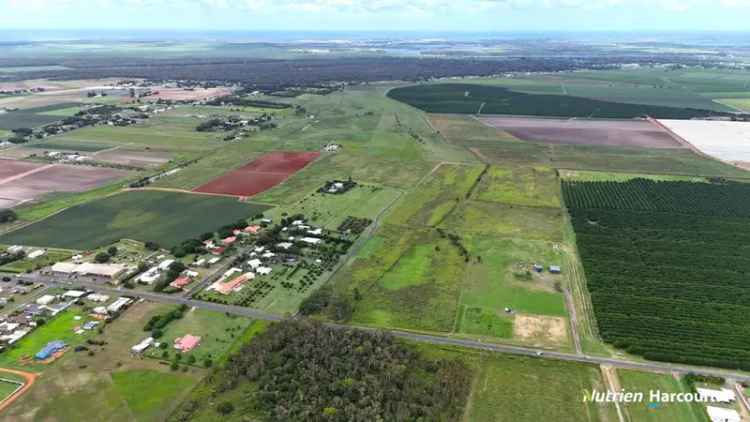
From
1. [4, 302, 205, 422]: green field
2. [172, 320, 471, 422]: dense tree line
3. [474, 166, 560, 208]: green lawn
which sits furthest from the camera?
[474, 166, 560, 208]: green lawn

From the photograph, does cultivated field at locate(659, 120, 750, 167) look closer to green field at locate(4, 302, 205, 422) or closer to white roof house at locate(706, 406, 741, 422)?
white roof house at locate(706, 406, 741, 422)

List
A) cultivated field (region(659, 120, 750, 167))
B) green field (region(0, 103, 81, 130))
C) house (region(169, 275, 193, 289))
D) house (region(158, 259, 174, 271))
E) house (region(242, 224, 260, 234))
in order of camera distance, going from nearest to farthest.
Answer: house (region(169, 275, 193, 289)), house (region(158, 259, 174, 271)), house (region(242, 224, 260, 234)), cultivated field (region(659, 120, 750, 167)), green field (region(0, 103, 81, 130))

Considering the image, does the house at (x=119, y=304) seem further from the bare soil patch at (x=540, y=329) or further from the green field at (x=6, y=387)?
the bare soil patch at (x=540, y=329)

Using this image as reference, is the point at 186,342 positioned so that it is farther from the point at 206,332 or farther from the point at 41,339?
the point at 41,339

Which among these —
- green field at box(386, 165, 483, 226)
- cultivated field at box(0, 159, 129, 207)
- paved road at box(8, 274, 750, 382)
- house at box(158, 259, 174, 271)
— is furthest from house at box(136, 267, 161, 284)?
cultivated field at box(0, 159, 129, 207)

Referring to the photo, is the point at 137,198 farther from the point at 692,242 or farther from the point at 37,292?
the point at 692,242

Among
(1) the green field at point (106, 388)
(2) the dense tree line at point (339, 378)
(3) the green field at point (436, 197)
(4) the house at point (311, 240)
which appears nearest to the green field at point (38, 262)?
(1) the green field at point (106, 388)

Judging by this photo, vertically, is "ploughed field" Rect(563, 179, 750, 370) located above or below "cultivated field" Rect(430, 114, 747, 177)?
below

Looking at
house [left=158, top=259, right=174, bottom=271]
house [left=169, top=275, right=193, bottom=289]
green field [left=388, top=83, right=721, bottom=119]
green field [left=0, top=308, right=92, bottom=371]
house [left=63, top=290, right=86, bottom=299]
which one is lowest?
green field [left=0, top=308, right=92, bottom=371]
